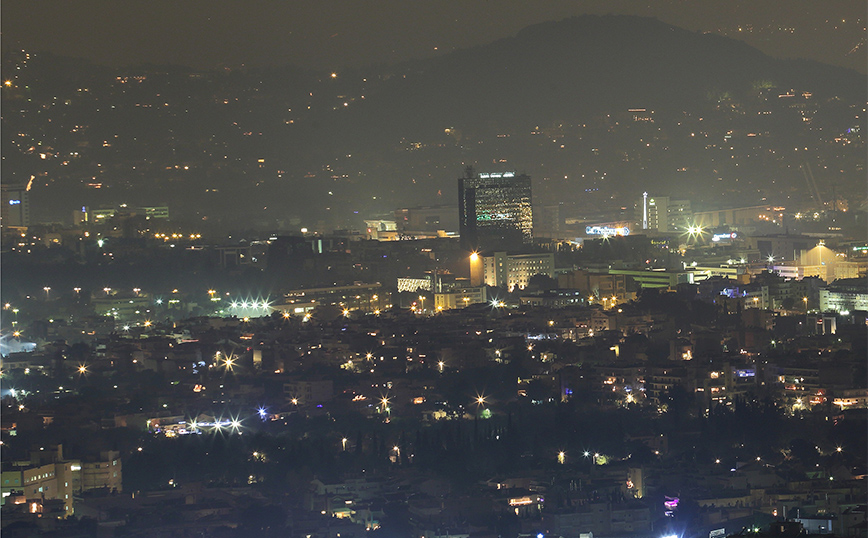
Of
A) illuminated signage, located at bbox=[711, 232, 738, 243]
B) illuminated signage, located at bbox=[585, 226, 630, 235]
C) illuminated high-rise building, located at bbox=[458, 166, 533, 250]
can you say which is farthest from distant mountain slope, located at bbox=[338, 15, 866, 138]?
illuminated high-rise building, located at bbox=[458, 166, 533, 250]

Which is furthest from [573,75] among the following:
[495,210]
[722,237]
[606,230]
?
[495,210]

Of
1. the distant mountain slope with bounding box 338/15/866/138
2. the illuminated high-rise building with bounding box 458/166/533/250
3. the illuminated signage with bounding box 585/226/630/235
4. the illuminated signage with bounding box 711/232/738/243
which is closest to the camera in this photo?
the illuminated high-rise building with bounding box 458/166/533/250

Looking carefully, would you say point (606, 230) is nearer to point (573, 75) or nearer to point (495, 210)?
point (495, 210)

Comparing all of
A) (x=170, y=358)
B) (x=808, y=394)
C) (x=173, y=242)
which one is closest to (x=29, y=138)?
(x=173, y=242)

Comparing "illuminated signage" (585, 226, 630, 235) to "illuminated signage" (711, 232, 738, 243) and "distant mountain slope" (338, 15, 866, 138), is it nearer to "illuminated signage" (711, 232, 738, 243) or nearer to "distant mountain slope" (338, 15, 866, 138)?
"illuminated signage" (711, 232, 738, 243)

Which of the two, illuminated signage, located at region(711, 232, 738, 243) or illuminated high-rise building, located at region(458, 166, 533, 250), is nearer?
illuminated high-rise building, located at region(458, 166, 533, 250)

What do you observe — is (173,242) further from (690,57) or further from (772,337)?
(690,57)
